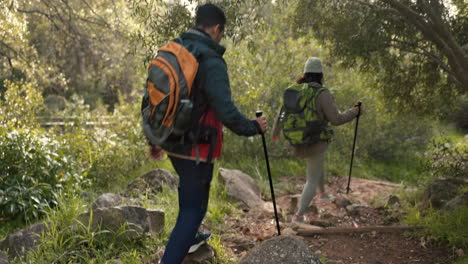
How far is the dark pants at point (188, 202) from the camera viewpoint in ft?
9.73

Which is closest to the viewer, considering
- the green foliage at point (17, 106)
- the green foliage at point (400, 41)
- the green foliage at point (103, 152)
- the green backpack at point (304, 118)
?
the green backpack at point (304, 118)

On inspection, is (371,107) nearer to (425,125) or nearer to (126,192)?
(425,125)

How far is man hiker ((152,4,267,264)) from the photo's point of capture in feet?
9.32

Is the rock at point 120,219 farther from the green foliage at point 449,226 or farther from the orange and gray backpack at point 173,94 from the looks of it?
the green foliage at point 449,226

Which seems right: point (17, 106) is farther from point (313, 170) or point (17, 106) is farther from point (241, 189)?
point (313, 170)

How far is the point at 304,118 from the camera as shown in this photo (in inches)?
200

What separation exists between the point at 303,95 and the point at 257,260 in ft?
7.49

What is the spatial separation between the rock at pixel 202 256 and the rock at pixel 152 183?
259 centimetres

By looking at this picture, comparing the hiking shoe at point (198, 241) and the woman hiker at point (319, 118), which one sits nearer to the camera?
the hiking shoe at point (198, 241)

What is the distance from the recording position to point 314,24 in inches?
251

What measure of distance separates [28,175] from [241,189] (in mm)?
3047

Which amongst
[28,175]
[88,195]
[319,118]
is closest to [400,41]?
[319,118]

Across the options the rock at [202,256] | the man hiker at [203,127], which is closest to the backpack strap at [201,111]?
the man hiker at [203,127]

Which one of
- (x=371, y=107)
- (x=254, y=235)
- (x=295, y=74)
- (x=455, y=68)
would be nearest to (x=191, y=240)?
(x=254, y=235)
